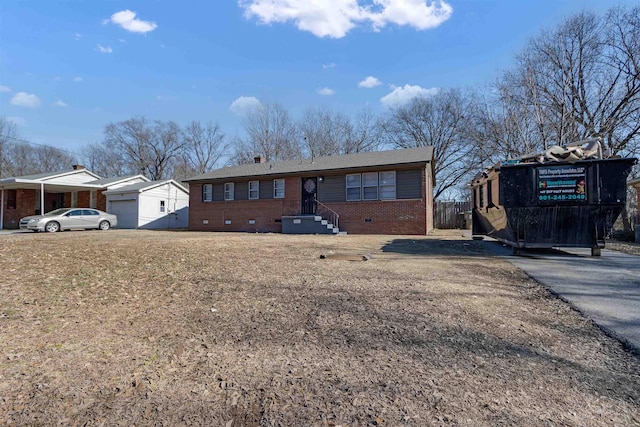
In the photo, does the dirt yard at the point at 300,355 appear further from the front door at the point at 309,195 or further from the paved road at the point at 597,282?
the front door at the point at 309,195

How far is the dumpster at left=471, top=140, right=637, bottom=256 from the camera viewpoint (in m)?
7.71

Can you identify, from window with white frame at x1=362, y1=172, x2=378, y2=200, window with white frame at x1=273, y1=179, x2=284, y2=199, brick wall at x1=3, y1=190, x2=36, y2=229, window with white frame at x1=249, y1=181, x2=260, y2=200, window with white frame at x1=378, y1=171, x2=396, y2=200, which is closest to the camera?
window with white frame at x1=378, y1=171, x2=396, y2=200

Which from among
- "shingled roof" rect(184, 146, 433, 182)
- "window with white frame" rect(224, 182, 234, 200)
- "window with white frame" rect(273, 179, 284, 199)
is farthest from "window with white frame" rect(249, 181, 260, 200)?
"window with white frame" rect(224, 182, 234, 200)

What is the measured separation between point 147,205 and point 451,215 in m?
21.0

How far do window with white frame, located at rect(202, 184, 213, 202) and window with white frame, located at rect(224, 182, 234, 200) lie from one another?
1.26m

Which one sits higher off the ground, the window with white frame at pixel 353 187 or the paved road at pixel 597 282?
the window with white frame at pixel 353 187

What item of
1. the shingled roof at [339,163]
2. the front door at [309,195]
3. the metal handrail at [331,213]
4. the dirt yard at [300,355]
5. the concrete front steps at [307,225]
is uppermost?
the shingled roof at [339,163]

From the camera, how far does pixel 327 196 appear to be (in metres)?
18.1

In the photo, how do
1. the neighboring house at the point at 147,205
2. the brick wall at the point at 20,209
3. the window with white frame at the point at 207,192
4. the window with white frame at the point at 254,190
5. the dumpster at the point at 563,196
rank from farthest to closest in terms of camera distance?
the brick wall at the point at 20,209
the neighboring house at the point at 147,205
the window with white frame at the point at 207,192
the window with white frame at the point at 254,190
the dumpster at the point at 563,196

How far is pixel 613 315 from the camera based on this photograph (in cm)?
379

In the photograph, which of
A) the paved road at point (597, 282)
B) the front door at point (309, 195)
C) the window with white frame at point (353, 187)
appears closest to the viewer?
the paved road at point (597, 282)

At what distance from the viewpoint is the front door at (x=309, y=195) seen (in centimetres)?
1852

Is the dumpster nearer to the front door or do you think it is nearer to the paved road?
the paved road

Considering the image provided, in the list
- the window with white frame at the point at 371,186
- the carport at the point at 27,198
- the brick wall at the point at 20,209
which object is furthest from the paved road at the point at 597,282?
the brick wall at the point at 20,209
